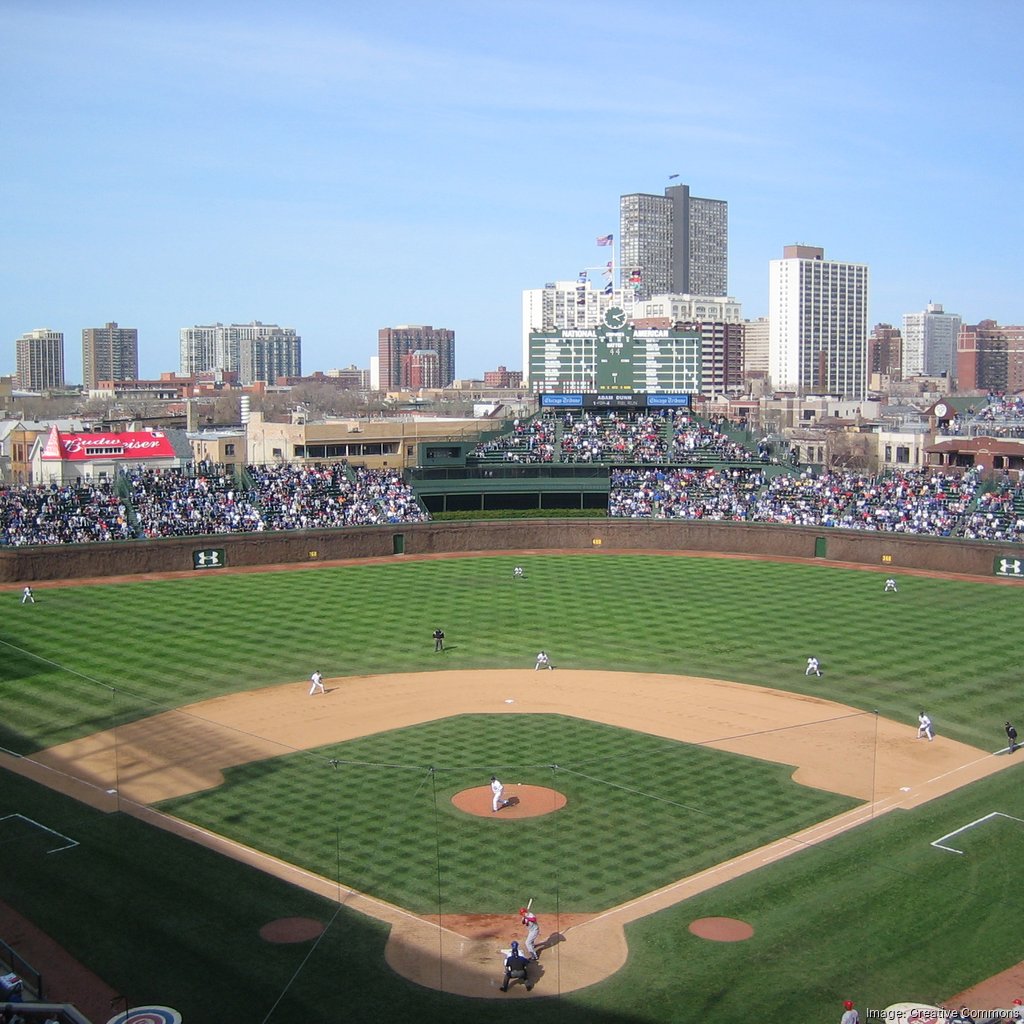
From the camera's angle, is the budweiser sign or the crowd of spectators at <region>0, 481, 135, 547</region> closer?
the crowd of spectators at <region>0, 481, 135, 547</region>

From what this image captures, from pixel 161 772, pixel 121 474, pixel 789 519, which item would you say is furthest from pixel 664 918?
pixel 121 474

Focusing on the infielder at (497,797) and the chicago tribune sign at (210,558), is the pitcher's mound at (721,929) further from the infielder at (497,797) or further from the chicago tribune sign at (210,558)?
the chicago tribune sign at (210,558)

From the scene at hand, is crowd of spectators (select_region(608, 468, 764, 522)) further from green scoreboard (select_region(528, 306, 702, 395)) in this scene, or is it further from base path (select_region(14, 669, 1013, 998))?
base path (select_region(14, 669, 1013, 998))

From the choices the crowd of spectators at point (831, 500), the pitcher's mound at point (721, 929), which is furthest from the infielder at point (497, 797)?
the crowd of spectators at point (831, 500)

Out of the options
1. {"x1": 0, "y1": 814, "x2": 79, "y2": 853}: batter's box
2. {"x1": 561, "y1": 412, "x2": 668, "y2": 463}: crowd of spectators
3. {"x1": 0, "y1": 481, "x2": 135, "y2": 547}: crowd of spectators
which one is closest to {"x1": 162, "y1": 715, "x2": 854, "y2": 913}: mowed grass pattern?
{"x1": 0, "y1": 814, "x2": 79, "y2": 853}: batter's box

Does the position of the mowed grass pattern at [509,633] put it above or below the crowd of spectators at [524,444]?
below

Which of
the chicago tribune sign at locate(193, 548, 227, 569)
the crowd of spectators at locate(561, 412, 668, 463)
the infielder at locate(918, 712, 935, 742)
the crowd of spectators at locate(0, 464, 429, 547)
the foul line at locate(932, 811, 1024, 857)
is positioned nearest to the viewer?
the foul line at locate(932, 811, 1024, 857)

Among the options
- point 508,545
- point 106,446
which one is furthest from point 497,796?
point 106,446
